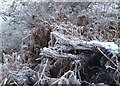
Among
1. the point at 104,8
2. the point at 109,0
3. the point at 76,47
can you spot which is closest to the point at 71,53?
the point at 76,47

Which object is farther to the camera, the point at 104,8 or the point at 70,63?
the point at 104,8

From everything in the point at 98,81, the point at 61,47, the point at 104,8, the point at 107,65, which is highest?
the point at 104,8

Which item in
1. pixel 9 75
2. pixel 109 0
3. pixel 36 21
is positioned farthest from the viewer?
pixel 109 0

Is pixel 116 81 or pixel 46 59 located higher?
pixel 46 59

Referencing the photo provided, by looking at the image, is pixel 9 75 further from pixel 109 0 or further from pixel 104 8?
pixel 109 0

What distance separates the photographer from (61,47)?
4.49ft

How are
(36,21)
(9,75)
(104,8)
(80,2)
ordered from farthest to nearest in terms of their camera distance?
(80,2)
(104,8)
(36,21)
(9,75)

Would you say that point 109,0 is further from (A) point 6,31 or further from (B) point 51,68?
(B) point 51,68

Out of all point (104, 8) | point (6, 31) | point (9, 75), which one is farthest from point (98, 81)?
point (6, 31)

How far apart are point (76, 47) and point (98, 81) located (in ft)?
0.89

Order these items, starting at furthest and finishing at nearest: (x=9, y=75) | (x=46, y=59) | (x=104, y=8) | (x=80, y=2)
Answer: (x=80, y=2)
(x=104, y=8)
(x=46, y=59)
(x=9, y=75)

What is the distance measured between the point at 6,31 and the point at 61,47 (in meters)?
1.26

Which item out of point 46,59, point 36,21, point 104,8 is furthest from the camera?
point 104,8

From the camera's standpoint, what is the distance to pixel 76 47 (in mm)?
1347
